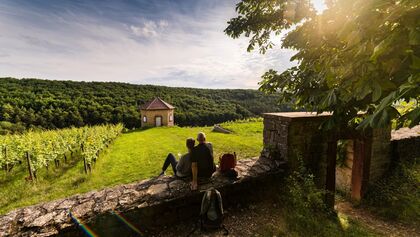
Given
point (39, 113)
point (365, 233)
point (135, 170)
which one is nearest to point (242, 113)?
point (39, 113)

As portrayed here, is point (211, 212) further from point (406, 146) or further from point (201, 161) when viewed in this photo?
point (406, 146)

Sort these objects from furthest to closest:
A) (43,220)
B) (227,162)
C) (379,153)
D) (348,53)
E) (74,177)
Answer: (74,177) → (379,153) → (227,162) → (43,220) → (348,53)

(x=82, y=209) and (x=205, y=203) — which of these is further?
(x=205, y=203)

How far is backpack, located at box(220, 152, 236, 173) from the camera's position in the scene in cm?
477

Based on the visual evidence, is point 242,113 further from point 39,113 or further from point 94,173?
point 94,173

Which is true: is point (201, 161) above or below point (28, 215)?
above

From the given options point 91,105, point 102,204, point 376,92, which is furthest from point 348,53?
point 91,105

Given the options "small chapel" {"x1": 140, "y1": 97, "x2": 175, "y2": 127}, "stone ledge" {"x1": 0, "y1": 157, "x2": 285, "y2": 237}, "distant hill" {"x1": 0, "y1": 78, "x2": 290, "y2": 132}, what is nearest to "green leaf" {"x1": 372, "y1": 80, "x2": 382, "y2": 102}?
"stone ledge" {"x1": 0, "y1": 157, "x2": 285, "y2": 237}

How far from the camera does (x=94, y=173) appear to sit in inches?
329

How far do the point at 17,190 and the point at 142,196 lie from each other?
228 inches

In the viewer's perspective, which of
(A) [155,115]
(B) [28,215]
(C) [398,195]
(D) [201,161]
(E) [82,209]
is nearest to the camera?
(B) [28,215]

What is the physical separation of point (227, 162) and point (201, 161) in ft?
2.58

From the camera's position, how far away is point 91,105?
126ft

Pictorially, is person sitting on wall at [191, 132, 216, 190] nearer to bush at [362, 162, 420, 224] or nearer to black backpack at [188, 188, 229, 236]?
black backpack at [188, 188, 229, 236]
